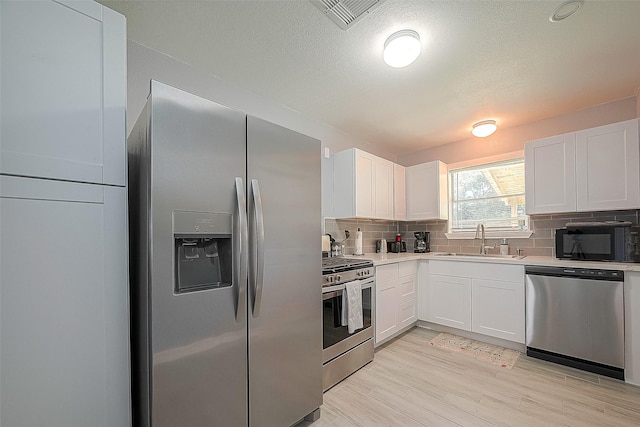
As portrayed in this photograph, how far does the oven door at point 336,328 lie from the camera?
2.07 m

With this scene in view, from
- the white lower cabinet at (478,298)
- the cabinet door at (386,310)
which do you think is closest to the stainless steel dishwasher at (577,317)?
the white lower cabinet at (478,298)

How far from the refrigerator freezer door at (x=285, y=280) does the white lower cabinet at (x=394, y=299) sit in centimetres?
110

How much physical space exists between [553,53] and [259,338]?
2800 mm

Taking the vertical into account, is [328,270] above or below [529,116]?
below

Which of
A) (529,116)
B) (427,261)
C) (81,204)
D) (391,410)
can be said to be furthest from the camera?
(427,261)

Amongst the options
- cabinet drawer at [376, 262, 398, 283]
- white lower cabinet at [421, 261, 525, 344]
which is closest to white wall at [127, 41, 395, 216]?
cabinet drawer at [376, 262, 398, 283]

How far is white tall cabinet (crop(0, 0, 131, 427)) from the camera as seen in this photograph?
943 millimetres

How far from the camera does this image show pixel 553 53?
78.5 inches

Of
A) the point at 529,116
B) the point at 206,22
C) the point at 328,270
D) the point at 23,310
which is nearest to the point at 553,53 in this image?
the point at 529,116

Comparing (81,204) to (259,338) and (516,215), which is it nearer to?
(259,338)

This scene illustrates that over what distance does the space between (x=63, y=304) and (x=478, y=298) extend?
340 cm

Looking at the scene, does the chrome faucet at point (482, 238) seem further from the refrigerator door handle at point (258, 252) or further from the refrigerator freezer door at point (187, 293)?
the refrigerator freezer door at point (187, 293)

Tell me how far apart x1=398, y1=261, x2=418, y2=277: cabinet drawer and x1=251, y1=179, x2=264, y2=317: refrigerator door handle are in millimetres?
2066

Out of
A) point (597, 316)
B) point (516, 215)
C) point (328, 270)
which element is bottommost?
point (597, 316)
